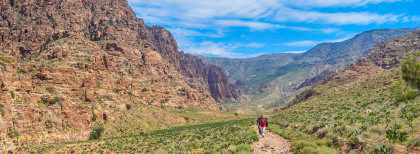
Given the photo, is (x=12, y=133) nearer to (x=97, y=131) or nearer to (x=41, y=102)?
(x=41, y=102)

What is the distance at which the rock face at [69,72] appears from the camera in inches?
Result: 1642

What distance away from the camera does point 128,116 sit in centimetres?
7238

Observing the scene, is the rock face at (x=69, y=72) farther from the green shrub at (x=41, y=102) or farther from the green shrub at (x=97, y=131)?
the green shrub at (x=97, y=131)

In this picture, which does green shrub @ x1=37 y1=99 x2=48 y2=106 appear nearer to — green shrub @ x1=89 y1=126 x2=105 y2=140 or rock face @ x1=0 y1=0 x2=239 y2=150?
rock face @ x1=0 y1=0 x2=239 y2=150

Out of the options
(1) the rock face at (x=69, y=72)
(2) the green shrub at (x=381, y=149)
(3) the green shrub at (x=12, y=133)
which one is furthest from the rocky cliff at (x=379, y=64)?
(3) the green shrub at (x=12, y=133)

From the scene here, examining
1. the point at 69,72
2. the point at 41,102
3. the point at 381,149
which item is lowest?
the point at 41,102

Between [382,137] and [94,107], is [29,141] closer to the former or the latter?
[94,107]

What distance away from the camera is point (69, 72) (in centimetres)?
6725

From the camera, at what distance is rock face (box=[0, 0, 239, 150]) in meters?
41.7

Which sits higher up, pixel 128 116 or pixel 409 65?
pixel 409 65

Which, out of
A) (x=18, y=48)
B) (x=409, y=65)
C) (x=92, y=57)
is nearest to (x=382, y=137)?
(x=409, y=65)

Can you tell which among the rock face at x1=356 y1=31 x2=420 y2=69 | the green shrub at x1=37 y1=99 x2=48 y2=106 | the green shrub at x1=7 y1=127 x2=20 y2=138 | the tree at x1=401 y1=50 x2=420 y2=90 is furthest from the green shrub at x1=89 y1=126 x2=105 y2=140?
the rock face at x1=356 y1=31 x2=420 y2=69

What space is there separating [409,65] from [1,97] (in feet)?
217

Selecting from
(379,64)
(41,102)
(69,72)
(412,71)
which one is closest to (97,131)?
(41,102)
